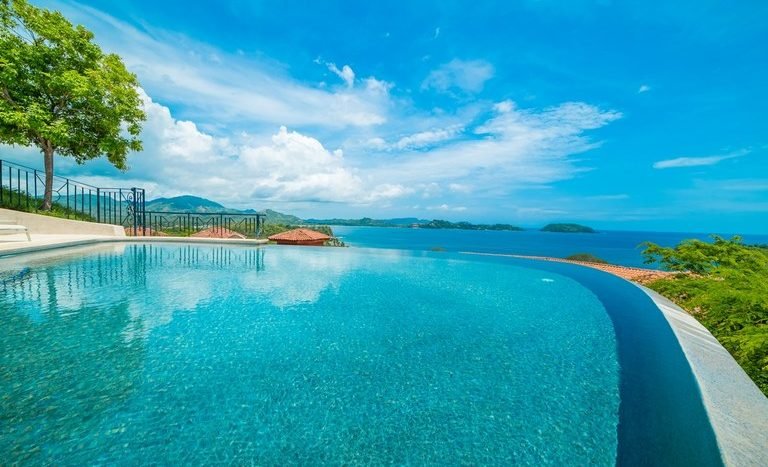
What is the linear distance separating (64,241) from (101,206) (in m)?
4.84

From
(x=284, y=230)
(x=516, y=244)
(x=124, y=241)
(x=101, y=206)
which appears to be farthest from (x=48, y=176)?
(x=516, y=244)

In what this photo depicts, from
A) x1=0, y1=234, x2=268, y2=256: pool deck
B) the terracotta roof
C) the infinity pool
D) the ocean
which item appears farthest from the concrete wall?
the ocean

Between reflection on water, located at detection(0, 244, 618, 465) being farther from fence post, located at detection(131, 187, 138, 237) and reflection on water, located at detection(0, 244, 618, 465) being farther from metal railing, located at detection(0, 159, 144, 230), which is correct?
metal railing, located at detection(0, 159, 144, 230)

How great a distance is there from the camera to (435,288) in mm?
7465

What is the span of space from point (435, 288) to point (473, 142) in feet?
54.9

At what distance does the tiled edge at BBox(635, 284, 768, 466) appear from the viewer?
1.82m

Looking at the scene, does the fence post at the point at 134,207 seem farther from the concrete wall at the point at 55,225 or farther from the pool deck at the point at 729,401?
the pool deck at the point at 729,401

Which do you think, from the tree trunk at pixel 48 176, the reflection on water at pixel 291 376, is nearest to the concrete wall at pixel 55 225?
the tree trunk at pixel 48 176

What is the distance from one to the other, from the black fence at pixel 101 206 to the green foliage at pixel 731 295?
13921 millimetres

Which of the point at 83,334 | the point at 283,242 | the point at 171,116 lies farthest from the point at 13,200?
the point at 83,334

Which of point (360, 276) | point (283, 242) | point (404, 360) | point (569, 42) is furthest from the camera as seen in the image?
point (283, 242)

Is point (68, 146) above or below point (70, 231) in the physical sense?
above

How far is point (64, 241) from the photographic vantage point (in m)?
9.95

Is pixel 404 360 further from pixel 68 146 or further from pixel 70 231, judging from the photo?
pixel 68 146
